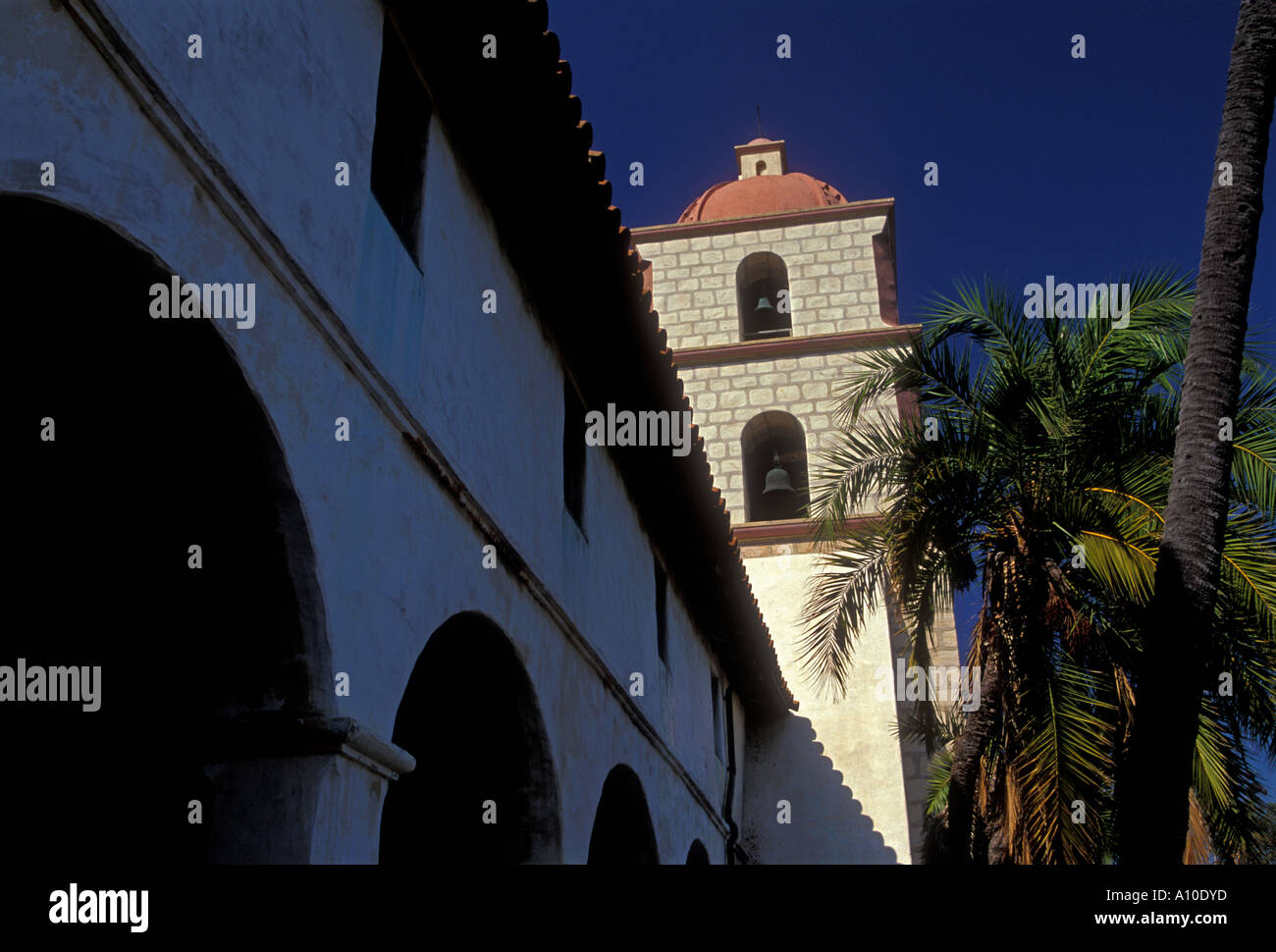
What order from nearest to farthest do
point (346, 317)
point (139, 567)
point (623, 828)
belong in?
point (139, 567)
point (346, 317)
point (623, 828)

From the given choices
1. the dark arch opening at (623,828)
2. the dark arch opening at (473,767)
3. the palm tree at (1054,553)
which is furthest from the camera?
the dark arch opening at (623,828)

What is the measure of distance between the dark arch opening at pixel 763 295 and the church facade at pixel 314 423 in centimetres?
1127

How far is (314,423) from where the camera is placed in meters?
4.85

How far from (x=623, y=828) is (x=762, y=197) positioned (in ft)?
44.7

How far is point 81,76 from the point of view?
11.7ft

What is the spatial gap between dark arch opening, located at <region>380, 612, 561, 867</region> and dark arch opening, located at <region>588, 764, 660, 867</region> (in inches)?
90.7

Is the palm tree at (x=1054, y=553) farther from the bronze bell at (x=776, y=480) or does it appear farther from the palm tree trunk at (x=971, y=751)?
the bronze bell at (x=776, y=480)

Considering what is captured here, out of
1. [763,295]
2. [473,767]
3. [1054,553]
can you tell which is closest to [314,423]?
[473,767]

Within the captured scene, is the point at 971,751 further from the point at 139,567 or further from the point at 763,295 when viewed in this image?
the point at 763,295

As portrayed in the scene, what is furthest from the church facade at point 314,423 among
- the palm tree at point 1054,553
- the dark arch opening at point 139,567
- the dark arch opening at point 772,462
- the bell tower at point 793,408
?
the dark arch opening at point 772,462

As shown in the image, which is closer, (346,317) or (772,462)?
(346,317)

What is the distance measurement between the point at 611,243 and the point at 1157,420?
15.3 feet

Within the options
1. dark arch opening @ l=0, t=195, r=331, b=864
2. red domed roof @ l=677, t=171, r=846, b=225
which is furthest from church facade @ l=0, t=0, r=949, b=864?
red domed roof @ l=677, t=171, r=846, b=225

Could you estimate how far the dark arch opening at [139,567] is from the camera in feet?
13.8
